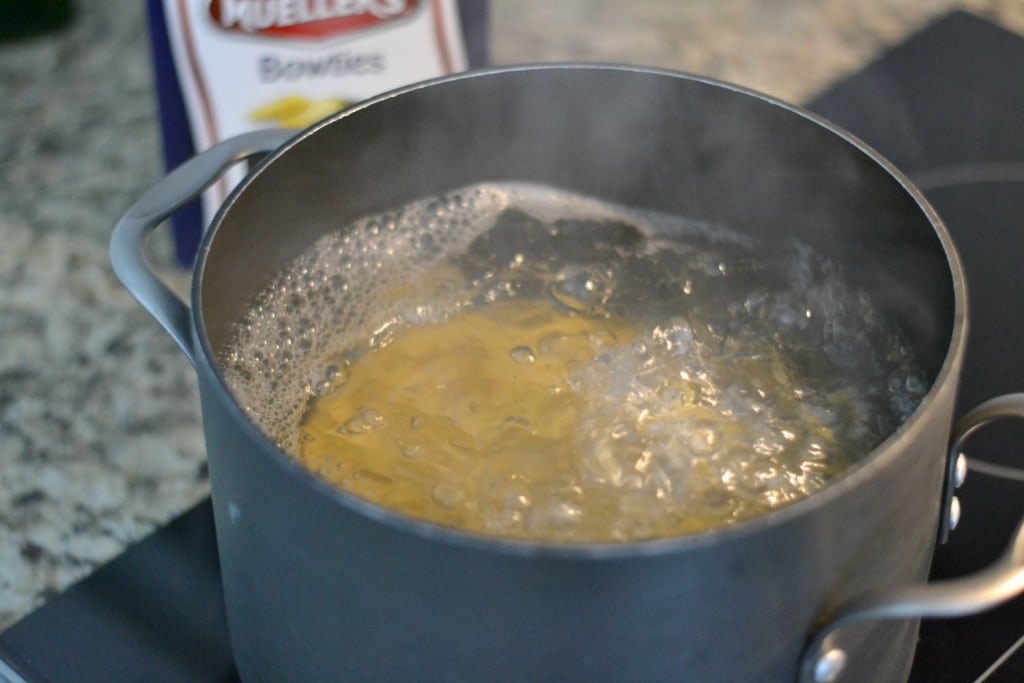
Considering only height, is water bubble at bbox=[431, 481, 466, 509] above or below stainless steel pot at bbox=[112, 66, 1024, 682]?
below

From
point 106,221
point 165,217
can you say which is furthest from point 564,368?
point 106,221

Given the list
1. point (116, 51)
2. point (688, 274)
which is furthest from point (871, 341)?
point (116, 51)

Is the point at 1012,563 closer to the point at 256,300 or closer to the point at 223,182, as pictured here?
the point at 256,300

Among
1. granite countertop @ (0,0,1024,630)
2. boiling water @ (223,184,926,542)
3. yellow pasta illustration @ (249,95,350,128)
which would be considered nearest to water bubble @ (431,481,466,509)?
boiling water @ (223,184,926,542)

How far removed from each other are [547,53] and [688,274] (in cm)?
39

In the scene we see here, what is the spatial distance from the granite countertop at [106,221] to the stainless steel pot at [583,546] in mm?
171

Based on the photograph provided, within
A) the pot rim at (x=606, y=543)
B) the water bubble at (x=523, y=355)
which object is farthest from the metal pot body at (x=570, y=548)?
the water bubble at (x=523, y=355)

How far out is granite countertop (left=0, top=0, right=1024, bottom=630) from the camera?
60cm

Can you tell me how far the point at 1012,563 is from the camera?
12.5 inches

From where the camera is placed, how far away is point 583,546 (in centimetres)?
28

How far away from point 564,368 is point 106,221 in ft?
1.32

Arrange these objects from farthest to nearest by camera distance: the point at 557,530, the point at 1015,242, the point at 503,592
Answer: the point at 1015,242 → the point at 557,530 → the point at 503,592

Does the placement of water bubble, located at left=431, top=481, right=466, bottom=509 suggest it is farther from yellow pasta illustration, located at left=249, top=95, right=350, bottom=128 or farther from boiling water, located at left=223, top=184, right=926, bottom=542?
yellow pasta illustration, located at left=249, top=95, right=350, bottom=128

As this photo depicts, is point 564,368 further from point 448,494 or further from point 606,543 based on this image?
point 606,543
